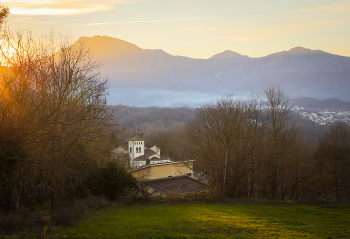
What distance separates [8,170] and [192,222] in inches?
306

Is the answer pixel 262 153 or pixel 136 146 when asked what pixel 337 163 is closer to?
pixel 262 153

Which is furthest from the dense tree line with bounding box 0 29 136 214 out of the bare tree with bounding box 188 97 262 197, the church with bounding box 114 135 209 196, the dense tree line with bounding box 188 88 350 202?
the dense tree line with bounding box 188 88 350 202

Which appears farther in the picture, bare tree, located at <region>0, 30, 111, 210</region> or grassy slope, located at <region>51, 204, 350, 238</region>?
grassy slope, located at <region>51, 204, 350, 238</region>

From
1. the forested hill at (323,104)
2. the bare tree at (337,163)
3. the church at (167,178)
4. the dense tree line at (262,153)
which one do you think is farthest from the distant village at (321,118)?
the church at (167,178)

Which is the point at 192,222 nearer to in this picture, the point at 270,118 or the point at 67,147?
the point at 67,147

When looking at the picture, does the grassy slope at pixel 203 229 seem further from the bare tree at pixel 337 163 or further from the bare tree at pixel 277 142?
the bare tree at pixel 337 163

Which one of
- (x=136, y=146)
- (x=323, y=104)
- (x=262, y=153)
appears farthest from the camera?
(x=323, y=104)

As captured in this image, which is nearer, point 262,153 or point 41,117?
point 41,117

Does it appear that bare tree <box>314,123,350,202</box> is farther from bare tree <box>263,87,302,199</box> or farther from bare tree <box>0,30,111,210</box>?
bare tree <box>0,30,111,210</box>

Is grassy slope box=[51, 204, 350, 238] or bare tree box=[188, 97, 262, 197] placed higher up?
bare tree box=[188, 97, 262, 197]

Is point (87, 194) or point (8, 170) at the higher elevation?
point (8, 170)

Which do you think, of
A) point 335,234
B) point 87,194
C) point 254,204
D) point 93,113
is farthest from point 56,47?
point 254,204

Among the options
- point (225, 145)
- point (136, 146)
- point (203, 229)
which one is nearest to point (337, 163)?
point (225, 145)

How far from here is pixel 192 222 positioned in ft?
36.4
